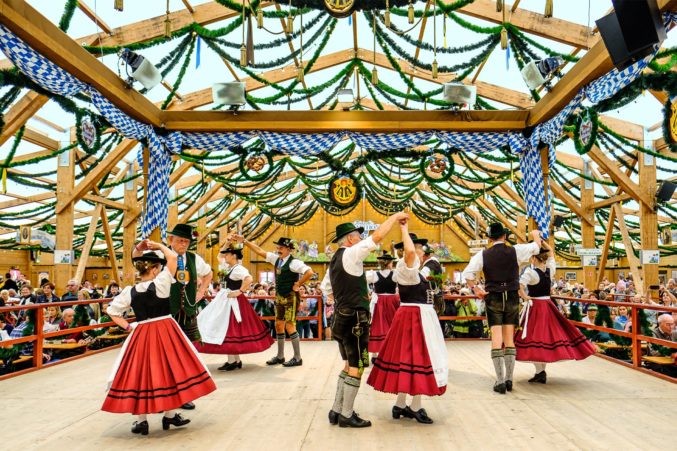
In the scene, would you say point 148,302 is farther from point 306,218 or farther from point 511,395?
point 306,218

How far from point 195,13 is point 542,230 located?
5.80m

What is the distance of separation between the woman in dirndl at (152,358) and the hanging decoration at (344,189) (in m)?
6.12

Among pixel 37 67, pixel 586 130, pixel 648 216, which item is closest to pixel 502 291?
pixel 586 130

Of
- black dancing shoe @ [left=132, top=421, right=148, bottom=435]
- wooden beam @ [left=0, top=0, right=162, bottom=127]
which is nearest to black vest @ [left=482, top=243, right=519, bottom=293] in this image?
black dancing shoe @ [left=132, top=421, right=148, bottom=435]

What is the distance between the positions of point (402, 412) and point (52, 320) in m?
6.12

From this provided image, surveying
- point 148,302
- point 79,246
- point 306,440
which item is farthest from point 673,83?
point 79,246

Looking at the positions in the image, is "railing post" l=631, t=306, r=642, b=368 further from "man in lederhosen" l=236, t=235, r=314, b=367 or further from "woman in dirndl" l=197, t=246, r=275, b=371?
"woman in dirndl" l=197, t=246, r=275, b=371

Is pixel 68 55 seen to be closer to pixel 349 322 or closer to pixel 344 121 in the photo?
pixel 344 121

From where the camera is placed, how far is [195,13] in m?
7.52

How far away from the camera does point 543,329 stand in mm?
5207

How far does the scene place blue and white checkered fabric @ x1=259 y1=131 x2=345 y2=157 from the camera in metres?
7.51

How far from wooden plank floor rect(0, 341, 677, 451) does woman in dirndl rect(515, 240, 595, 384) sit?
0.32 m

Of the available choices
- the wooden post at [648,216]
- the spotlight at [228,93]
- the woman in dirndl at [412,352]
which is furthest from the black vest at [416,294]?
the wooden post at [648,216]

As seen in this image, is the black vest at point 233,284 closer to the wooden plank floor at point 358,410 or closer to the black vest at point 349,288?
the wooden plank floor at point 358,410
